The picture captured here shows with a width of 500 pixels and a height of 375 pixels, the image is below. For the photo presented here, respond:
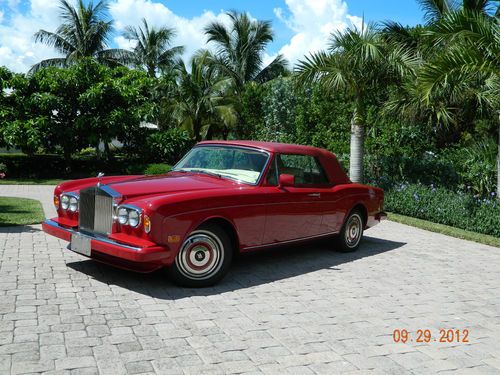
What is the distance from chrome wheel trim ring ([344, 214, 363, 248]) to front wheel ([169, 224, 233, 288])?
2490mm

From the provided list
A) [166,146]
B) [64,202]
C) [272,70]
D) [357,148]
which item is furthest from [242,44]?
[64,202]

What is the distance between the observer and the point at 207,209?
5.15 meters

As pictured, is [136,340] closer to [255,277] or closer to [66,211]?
[255,277]

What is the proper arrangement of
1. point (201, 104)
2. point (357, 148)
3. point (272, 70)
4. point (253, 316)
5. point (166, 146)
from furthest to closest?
1. point (272, 70)
2. point (201, 104)
3. point (166, 146)
4. point (357, 148)
5. point (253, 316)

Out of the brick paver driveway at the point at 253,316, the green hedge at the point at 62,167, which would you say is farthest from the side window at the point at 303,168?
the green hedge at the point at 62,167

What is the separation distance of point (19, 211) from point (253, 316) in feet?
24.2

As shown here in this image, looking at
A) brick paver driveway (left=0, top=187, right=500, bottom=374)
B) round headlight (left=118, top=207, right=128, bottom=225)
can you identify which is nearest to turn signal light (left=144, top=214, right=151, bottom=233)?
round headlight (left=118, top=207, right=128, bottom=225)

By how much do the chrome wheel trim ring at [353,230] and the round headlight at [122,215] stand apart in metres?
3.47

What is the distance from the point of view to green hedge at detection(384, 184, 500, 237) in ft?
31.6

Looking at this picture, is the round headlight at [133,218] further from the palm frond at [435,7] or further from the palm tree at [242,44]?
the palm tree at [242,44]

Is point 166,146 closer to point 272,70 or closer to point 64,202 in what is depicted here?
point 272,70

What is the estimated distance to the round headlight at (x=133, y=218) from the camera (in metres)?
4.93

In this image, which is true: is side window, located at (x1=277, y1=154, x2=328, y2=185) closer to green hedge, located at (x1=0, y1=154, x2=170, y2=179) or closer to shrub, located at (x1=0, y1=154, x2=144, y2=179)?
green hedge, located at (x1=0, y1=154, x2=170, y2=179)

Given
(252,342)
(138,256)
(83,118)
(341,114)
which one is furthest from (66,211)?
(83,118)
